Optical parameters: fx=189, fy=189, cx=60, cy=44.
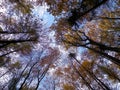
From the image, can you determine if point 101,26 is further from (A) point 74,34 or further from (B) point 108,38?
(A) point 74,34

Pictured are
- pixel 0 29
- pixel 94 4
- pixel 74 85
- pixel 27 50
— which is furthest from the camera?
pixel 74 85

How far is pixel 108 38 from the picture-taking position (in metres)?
12.5

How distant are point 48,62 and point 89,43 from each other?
26.5ft

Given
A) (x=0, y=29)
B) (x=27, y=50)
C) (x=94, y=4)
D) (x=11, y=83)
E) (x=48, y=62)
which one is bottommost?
(x=11, y=83)

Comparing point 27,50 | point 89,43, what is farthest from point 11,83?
point 89,43

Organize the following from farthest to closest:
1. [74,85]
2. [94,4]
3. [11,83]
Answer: [11,83] → [74,85] → [94,4]

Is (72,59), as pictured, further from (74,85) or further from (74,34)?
(74,34)

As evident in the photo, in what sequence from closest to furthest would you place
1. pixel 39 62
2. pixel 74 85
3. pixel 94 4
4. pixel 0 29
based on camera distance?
pixel 94 4
pixel 0 29
pixel 74 85
pixel 39 62

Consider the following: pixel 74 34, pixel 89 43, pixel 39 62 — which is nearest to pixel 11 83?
pixel 39 62

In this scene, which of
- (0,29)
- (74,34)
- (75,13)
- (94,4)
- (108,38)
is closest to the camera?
(94,4)

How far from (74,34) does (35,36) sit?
278cm

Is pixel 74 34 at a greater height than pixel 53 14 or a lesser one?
lesser

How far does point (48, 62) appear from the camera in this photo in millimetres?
19281

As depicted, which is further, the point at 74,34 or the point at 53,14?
the point at 74,34
